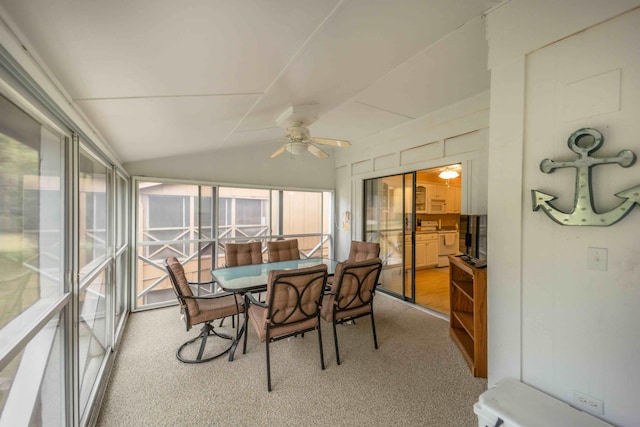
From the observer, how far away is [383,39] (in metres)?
1.72

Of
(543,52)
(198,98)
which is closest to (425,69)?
(543,52)

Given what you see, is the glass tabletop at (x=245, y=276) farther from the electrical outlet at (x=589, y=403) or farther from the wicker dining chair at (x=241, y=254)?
the electrical outlet at (x=589, y=403)

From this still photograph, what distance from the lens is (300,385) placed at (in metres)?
2.10

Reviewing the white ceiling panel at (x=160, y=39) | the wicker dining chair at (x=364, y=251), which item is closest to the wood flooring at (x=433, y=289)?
the wicker dining chair at (x=364, y=251)

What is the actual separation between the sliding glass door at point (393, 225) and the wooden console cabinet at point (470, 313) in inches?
43.2

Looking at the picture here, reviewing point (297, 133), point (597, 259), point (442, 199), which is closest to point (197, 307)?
point (297, 133)

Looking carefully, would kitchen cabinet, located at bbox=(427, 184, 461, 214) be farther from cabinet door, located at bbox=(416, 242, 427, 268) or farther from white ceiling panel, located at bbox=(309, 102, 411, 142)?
white ceiling panel, located at bbox=(309, 102, 411, 142)

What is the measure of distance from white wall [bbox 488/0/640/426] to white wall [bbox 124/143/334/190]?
390cm

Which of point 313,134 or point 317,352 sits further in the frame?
point 313,134

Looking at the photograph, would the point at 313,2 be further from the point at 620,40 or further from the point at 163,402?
the point at 163,402

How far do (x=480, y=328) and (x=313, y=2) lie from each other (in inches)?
107

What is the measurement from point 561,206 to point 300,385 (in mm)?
2250

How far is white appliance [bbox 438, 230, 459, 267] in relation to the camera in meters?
6.01

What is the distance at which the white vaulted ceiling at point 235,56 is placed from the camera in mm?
1002
